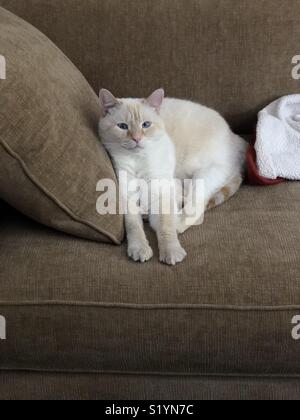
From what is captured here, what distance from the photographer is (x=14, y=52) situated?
1228 mm

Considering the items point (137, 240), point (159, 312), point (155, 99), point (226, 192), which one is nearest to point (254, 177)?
point (226, 192)

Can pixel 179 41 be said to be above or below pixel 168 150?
above

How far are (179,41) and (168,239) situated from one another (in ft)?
2.74

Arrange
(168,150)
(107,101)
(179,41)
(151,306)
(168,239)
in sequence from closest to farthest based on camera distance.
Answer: (151,306) → (168,239) → (107,101) → (168,150) → (179,41)

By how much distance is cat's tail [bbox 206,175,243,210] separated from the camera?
1.50 m

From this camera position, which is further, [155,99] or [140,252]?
[155,99]

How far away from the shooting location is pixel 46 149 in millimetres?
1205

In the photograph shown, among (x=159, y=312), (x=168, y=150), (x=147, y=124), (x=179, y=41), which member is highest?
→ (x=179, y=41)

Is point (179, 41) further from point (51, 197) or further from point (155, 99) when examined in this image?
point (51, 197)

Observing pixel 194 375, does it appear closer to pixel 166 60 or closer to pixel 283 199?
pixel 283 199

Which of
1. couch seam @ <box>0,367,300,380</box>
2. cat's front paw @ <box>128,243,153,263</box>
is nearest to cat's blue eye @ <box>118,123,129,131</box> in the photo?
cat's front paw @ <box>128,243,153,263</box>

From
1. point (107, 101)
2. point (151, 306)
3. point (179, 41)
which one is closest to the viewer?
point (151, 306)

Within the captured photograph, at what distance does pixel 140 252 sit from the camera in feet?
4.03

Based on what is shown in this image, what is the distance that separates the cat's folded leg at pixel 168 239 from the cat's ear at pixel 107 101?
342 mm
